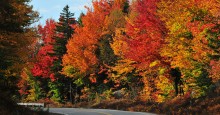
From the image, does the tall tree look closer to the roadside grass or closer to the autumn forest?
the autumn forest

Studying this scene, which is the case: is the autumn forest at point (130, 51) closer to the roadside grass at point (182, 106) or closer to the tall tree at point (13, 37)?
the tall tree at point (13, 37)

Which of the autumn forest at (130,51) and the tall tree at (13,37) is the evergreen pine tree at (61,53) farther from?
the tall tree at (13,37)

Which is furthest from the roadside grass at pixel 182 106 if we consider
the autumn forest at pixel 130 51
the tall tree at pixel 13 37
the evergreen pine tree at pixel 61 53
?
the evergreen pine tree at pixel 61 53

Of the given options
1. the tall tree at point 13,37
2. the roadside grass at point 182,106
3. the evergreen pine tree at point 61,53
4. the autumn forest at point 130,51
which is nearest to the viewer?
the autumn forest at point 130,51

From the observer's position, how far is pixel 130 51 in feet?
86.0

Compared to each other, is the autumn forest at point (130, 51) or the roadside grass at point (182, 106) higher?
the autumn forest at point (130, 51)

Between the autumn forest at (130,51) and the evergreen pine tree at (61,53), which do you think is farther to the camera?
the evergreen pine tree at (61,53)

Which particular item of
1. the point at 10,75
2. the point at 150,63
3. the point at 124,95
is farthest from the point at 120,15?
the point at 10,75

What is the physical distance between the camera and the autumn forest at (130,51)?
58.5ft

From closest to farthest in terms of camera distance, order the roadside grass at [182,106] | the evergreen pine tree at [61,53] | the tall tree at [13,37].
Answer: the tall tree at [13,37], the roadside grass at [182,106], the evergreen pine tree at [61,53]

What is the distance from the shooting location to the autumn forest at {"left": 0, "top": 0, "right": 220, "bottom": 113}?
17.8 meters

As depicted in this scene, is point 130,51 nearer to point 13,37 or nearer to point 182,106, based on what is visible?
point 182,106

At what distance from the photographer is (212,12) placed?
14.8m

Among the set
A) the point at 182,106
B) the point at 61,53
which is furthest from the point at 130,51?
the point at 61,53
